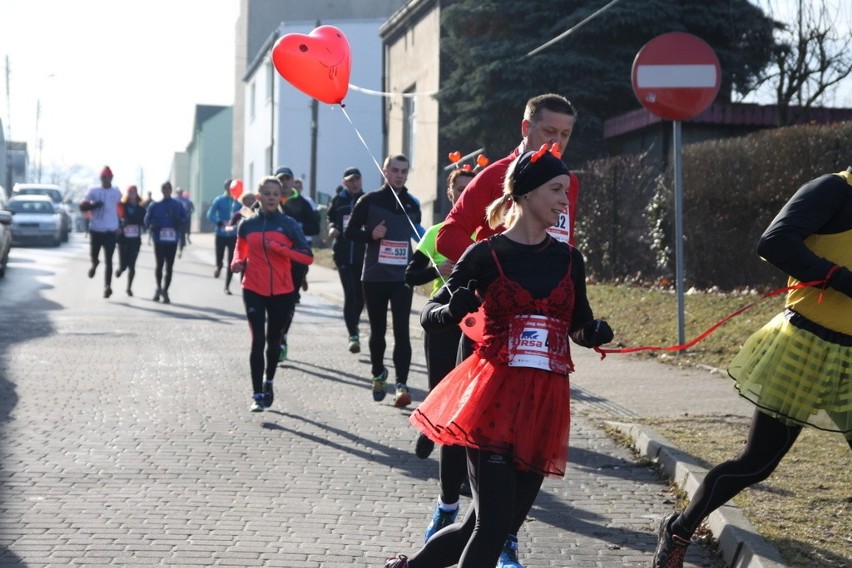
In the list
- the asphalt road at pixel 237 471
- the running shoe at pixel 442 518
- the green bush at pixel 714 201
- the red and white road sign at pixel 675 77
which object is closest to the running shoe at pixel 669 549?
the asphalt road at pixel 237 471

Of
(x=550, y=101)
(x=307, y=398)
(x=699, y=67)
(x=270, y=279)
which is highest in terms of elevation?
(x=699, y=67)

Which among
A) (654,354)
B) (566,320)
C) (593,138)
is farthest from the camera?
(593,138)

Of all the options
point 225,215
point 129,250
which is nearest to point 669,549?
point 129,250

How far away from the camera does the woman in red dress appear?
4449 mm

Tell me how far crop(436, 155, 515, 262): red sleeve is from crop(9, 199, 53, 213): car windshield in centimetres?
4013

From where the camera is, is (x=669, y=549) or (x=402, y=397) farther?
(x=402, y=397)

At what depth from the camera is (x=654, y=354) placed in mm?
13695

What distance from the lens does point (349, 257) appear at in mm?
13789

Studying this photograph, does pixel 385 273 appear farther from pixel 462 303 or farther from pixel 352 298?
pixel 462 303

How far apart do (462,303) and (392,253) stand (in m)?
6.05

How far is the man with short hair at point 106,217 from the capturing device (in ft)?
69.7

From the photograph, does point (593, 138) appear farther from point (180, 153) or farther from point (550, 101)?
point (180, 153)

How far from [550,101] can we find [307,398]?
18.9 feet

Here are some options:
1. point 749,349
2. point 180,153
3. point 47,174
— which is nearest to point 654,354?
point 749,349
